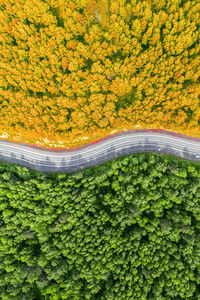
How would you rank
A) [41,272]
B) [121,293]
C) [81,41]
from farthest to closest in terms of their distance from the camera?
[81,41] < [41,272] < [121,293]

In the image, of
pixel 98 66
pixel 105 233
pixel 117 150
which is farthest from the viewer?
pixel 117 150

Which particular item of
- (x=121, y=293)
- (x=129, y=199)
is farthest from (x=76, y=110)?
(x=121, y=293)

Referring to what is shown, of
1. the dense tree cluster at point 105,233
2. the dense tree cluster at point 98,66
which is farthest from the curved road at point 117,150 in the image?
the dense tree cluster at point 105,233

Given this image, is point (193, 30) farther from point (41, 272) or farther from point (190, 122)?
point (41, 272)

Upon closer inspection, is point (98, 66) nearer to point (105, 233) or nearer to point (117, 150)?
point (117, 150)

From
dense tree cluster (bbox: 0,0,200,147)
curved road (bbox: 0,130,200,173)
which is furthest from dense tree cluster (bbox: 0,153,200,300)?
dense tree cluster (bbox: 0,0,200,147)

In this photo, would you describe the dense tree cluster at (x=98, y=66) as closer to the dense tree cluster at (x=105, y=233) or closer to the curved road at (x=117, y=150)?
the curved road at (x=117, y=150)

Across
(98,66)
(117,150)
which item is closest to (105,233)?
(117,150)
